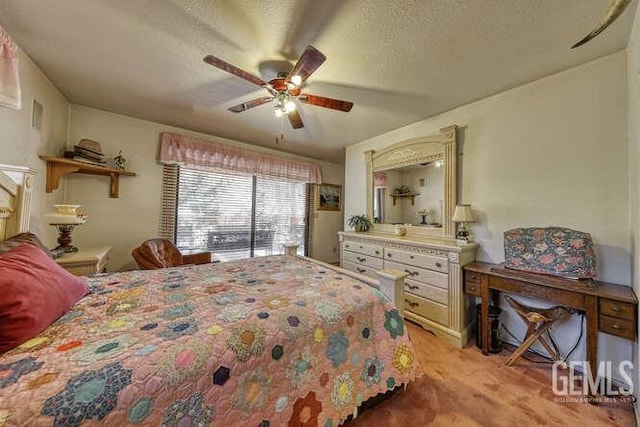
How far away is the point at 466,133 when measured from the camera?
8.32ft

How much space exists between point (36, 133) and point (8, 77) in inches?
34.9

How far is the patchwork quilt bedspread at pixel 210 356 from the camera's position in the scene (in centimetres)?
70

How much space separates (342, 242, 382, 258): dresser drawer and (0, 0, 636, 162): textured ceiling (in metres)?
1.68

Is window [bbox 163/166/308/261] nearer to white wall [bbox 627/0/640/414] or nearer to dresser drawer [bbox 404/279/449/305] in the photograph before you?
dresser drawer [bbox 404/279/449/305]

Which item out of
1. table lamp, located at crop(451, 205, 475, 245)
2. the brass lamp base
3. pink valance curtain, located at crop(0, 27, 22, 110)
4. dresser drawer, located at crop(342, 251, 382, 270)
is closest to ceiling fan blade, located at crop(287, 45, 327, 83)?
pink valance curtain, located at crop(0, 27, 22, 110)

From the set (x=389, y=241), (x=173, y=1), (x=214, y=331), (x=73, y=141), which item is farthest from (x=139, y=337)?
(x=73, y=141)

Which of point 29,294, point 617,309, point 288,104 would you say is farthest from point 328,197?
point 29,294

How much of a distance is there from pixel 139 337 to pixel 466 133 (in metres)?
3.11

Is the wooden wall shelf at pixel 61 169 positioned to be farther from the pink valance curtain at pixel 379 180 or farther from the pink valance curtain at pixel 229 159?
the pink valance curtain at pixel 379 180

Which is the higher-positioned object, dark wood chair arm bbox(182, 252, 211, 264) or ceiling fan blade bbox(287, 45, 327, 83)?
ceiling fan blade bbox(287, 45, 327, 83)

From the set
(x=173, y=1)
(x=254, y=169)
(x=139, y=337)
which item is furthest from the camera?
(x=254, y=169)

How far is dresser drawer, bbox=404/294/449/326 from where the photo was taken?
2.28 metres

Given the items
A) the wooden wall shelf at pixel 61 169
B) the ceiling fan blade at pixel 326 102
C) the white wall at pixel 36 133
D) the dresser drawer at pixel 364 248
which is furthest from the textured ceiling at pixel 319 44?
the dresser drawer at pixel 364 248

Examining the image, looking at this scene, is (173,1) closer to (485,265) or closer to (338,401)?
(338,401)
